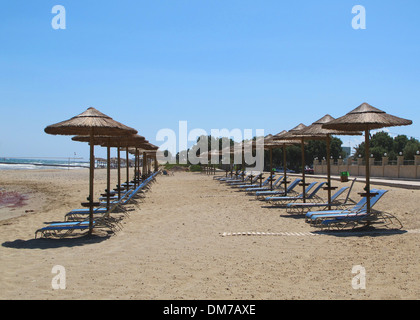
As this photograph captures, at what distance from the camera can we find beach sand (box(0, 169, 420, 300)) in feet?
14.4

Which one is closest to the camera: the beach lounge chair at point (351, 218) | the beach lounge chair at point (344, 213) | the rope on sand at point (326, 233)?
the rope on sand at point (326, 233)

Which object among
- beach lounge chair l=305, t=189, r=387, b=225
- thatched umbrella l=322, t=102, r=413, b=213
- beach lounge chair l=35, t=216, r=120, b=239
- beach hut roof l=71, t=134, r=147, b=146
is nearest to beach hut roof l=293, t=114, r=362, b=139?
thatched umbrella l=322, t=102, r=413, b=213

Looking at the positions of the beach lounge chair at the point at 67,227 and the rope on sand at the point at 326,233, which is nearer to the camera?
the beach lounge chair at the point at 67,227

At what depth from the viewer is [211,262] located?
557cm

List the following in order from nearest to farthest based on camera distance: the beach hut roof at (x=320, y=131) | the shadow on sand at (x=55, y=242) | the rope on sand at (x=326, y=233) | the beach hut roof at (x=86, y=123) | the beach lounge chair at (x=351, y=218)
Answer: the shadow on sand at (x=55, y=242)
the beach hut roof at (x=86, y=123)
the rope on sand at (x=326, y=233)
the beach lounge chair at (x=351, y=218)
the beach hut roof at (x=320, y=131)

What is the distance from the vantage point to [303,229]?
8312 mm

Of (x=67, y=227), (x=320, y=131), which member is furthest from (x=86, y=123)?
(x=320, y=131)

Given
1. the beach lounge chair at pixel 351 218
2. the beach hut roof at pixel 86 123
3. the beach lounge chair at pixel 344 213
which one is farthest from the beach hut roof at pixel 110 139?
the beach lounge chair at pixel 351 218

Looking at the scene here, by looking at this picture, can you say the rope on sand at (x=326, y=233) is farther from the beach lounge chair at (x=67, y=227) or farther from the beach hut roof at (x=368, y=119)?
the beach lounge chair at (x=67, y=227)

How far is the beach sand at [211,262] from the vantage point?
438 centimetres

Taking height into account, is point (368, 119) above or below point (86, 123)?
above

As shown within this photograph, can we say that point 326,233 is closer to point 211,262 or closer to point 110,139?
point 211,262
